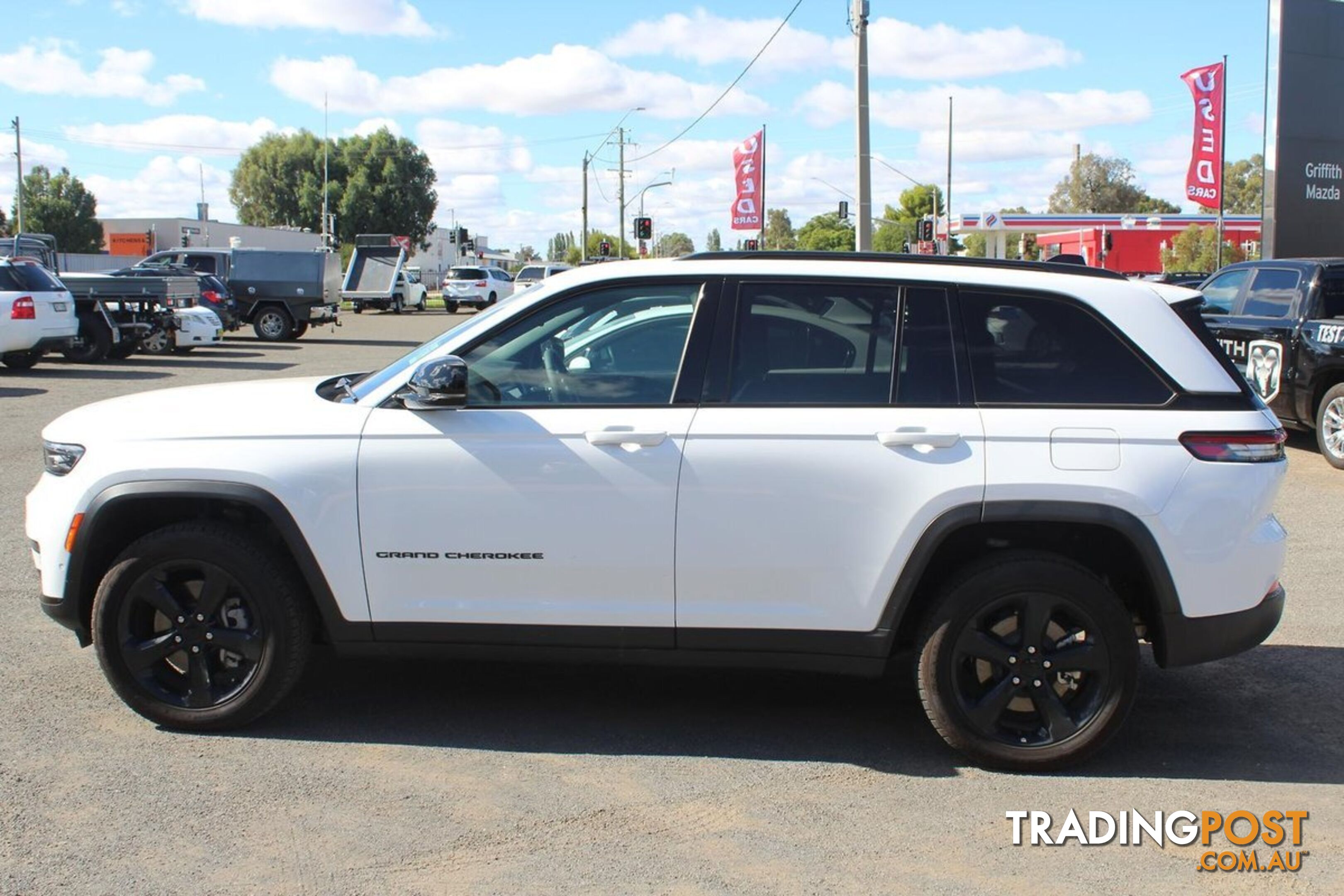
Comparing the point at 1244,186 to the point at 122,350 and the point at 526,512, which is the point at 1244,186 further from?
the point at 526,512

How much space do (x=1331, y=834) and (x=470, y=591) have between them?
2.90 m

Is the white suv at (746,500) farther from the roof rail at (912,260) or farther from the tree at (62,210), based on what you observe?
the tree at (62,210)

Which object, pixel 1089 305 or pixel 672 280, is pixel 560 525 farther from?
pixel 1089 305

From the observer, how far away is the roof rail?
461cm

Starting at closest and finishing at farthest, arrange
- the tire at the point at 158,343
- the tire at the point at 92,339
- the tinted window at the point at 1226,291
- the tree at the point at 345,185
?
the tinted window at the point at 1226,291, the tire at the point at 92,339, the tire at the point at 158,343, the tree at the point at 345,185

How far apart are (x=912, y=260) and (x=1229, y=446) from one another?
1279 mm

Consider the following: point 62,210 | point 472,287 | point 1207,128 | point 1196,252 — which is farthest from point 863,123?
point 62,210

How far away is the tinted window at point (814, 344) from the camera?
444cm

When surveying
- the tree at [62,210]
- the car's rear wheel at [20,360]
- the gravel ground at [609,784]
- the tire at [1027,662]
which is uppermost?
the tree at [62,210]

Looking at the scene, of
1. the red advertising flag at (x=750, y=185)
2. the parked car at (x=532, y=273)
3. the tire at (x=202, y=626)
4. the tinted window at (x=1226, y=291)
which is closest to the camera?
the tire at (x=202, y=626)

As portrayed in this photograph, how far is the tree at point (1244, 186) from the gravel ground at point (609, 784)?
354ft

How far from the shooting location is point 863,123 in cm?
1906

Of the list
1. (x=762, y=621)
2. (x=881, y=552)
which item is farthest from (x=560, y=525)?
(x=881, y=552)

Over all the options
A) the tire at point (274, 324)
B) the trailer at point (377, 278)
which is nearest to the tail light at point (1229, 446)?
the tire at point (274, 324)
